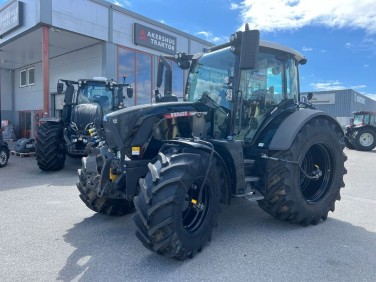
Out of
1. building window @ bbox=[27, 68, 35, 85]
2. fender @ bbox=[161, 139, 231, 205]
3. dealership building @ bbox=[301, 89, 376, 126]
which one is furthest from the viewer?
dealership building @ bbox=[301, 89, 376, 126]

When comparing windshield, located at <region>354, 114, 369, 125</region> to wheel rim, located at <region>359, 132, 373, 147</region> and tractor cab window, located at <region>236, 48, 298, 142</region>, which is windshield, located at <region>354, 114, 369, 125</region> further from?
tractor cab window, located at <region>236, 48, 298, 142</region>

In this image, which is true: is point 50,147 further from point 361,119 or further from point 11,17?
point 361,119

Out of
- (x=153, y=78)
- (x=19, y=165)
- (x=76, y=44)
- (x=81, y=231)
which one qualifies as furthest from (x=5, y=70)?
(x=81, y=231)

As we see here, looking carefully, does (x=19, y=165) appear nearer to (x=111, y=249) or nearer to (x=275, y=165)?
(x=111, y=249)

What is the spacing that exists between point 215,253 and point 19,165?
8.15 meters

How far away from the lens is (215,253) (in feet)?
10.5

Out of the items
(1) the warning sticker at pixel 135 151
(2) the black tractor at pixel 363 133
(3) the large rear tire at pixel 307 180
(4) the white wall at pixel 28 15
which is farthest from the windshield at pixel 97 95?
(2) the black tractor at pixel 363 133

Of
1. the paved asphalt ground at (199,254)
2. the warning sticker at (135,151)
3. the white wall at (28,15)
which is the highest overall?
the white wall at (28,15)

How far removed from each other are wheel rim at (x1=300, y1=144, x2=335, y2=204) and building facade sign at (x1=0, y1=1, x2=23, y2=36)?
478 inches

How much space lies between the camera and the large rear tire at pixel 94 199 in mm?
3695

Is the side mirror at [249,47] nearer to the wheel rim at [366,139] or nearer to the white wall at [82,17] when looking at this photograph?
the white wall at [82,17]

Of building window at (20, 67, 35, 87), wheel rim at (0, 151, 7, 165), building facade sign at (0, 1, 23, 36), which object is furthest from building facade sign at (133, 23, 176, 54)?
building window at (20, 67, 35, 87)

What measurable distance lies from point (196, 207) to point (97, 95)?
24.1ft

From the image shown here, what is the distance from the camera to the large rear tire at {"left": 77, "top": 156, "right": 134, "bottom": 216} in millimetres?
3695
